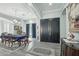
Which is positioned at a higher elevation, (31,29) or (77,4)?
(77,4)

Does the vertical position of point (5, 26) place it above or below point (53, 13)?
below

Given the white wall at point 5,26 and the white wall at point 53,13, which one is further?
the white wall at point 53,13

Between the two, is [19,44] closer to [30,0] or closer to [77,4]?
[30,0]

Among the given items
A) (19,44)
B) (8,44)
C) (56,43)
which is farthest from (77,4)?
(8,44)

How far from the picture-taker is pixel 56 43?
336cm

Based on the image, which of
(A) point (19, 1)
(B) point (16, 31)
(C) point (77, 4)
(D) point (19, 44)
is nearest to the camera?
(C) point (77, 4)

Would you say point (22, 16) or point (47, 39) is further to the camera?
point (47, 39)

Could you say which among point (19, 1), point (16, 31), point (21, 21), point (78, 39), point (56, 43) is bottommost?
point (56, 43)

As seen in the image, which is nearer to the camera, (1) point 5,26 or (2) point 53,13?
(1) point 5,26

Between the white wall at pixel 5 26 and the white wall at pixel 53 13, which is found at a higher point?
the white wall at pixel 53 13

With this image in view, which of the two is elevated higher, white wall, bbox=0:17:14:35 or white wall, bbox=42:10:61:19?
white wall, bbox=42:10:61:19

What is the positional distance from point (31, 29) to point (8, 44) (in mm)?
804

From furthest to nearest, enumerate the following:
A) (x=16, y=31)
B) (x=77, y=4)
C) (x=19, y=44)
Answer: (x=19, y=44), (x=16, y=31), (x=77, y=4)

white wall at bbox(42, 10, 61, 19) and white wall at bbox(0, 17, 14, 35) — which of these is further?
white wall at bbox(42, 10, 61, 19)
